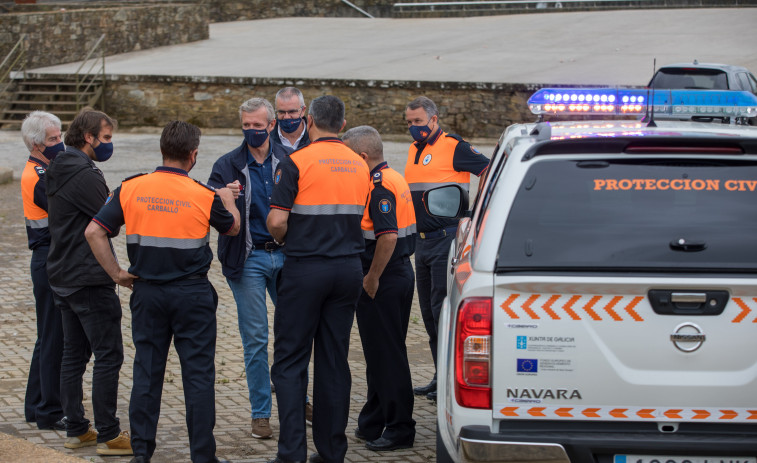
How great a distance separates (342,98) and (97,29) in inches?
362

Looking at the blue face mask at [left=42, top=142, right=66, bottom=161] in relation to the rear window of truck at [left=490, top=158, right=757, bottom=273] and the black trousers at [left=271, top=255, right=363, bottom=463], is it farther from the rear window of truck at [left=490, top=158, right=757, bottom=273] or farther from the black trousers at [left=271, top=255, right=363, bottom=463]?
the rear window of truck at [left=490, top=158, right=757, bottom=273]

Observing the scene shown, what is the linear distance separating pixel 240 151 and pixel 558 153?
2685mm

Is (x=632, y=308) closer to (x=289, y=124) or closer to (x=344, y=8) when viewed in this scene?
(x=289, y=124)

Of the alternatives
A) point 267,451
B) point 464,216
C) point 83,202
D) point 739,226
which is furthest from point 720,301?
point 83,202

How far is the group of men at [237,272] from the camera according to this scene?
525cm

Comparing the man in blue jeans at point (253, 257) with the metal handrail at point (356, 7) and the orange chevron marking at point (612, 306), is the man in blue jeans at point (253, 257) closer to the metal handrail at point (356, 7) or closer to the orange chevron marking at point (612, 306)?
the orange chevron marking at point (612, 306)

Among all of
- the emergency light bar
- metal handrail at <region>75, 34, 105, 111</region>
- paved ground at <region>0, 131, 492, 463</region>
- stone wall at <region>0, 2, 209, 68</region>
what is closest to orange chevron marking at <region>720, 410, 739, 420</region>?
the emergency light bar

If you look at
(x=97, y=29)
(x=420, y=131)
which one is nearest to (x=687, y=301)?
(x=420, y=131)

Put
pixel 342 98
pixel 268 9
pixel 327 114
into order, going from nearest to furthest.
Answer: pixel 327 114 → pixel 342 98 → pixel 268 9

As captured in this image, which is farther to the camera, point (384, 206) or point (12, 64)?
point (12, 64)

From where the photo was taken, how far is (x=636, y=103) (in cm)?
537

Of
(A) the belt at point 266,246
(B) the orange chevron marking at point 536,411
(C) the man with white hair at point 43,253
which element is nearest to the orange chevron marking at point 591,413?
(B) the orange chevron marking at point 536,411

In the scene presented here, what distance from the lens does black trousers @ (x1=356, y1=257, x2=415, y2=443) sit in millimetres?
5898

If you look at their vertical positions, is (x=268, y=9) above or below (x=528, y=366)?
above
